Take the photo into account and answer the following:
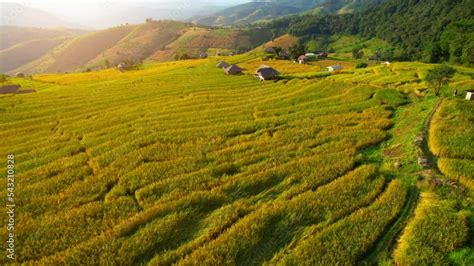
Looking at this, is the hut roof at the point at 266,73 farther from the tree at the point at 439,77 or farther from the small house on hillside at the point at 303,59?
the small house on hillside at the point at 303,59

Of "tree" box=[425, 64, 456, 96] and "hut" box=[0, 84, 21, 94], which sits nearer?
"tree" box=[425, 64, 456, 96]

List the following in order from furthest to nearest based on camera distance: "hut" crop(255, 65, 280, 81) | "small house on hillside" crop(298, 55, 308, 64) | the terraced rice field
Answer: "small house on hillside" crop(298, 55, 308, 64) → "hut" crop(255, 65, 280, 81) → the terraced rice field

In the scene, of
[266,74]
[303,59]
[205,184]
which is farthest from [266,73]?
[303,59]

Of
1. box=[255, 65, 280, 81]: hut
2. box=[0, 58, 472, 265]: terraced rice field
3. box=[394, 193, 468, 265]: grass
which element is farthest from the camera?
box=[255, 65, 280, 81]: hut

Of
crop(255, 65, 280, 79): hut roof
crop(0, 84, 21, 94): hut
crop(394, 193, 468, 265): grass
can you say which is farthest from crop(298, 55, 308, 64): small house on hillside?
crop(394, 193, 468, 265): grass

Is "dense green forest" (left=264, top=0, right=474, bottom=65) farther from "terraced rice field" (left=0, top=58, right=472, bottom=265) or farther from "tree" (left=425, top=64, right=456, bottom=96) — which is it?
"terraced rice field" (left=0, top=58, right=472, bottom=265)

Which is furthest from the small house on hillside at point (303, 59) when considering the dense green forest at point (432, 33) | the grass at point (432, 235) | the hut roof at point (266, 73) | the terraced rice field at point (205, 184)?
the grass at point (432, 235)

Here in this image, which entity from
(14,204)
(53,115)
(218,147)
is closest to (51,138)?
(53,115)

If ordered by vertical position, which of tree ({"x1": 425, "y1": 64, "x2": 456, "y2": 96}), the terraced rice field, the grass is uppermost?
tree ({"x1": 425, "y1": 64, "x2": 456, "y2": 96})

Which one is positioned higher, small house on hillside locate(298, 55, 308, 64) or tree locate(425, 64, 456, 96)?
tree locate(425, 64, 456, 96)
